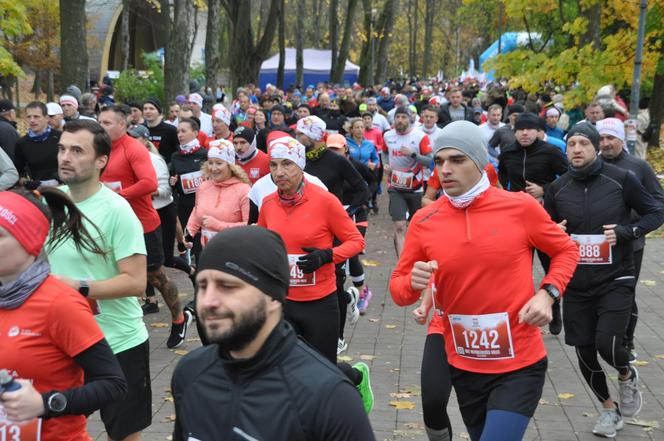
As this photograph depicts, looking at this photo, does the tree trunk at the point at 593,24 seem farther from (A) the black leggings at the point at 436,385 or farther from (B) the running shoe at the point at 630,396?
(A) the black leggings at the point at 436,385

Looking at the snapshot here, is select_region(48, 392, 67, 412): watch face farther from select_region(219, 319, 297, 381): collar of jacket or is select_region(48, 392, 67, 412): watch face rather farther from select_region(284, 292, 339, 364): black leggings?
select_region(284, 292, 339, 364): black leggings

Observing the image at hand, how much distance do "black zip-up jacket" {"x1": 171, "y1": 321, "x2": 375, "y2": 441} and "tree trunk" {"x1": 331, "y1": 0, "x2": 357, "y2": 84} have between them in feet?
144

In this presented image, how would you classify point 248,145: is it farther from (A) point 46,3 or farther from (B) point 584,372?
(A) point 46,3

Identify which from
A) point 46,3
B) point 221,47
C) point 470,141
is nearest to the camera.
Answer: point 470,141

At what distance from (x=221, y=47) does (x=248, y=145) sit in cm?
5258

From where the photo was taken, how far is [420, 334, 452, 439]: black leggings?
472 centimetres

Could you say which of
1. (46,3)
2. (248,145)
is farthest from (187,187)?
(46,3)

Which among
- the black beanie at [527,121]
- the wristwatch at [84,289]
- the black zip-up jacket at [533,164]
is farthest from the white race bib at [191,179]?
the wristwatch at [84,289]

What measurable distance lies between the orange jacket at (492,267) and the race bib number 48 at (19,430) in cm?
186

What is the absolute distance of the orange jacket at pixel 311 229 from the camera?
610 cm

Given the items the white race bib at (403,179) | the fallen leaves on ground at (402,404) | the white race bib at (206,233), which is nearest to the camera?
the fallen leaves on ground at (402,404)

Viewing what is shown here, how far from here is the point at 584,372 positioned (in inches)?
248

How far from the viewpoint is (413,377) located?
25.1 ft

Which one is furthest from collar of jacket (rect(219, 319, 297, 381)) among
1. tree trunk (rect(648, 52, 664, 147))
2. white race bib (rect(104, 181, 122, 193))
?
tree trunk (rect(648, 52, 664, 147))
